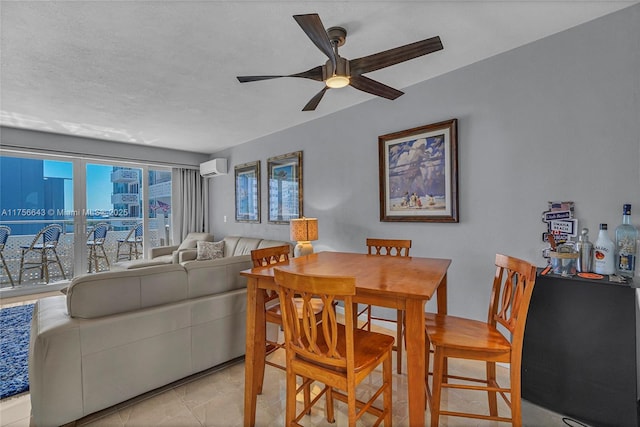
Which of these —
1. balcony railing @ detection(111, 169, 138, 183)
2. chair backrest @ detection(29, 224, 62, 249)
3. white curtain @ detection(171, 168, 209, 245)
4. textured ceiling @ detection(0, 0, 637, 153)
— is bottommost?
chair backrest @ detection(29, 224, 62, 249)

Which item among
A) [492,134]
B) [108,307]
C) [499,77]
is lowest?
[108,307]

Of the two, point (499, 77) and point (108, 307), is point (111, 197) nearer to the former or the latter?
point (108, 307)

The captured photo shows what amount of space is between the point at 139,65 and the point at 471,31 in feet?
8.50

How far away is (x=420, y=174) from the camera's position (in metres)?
2.89

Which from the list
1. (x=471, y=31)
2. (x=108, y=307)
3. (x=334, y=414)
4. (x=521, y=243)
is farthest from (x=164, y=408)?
(x=471, y=31)

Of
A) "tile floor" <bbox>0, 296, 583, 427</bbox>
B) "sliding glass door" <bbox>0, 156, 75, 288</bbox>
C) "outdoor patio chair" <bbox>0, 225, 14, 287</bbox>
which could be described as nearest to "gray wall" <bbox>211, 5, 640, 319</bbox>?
"tile floor" <bbox>0, 296, 583, 427</bbox>

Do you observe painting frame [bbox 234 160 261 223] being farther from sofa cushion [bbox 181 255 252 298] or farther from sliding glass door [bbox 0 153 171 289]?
sofa cushion [bbox 181 255 252 298]

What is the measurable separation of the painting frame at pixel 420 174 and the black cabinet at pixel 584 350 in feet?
3.36

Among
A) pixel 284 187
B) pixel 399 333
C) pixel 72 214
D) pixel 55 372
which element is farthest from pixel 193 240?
pixel 399 333

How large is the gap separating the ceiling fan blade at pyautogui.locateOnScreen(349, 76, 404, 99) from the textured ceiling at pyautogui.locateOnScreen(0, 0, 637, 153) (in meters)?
0.37

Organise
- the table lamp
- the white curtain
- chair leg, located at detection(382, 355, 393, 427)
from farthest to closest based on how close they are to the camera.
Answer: the white curtain → the table lamp → chair leg, located at detection(382, 355, 393, 427)

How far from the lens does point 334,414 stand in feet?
5.90

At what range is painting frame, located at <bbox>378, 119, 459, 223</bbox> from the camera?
266 centimetres

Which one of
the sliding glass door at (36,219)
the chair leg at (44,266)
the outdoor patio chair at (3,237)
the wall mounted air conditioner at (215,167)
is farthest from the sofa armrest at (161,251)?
the outdoor patio chair at (3,237)
